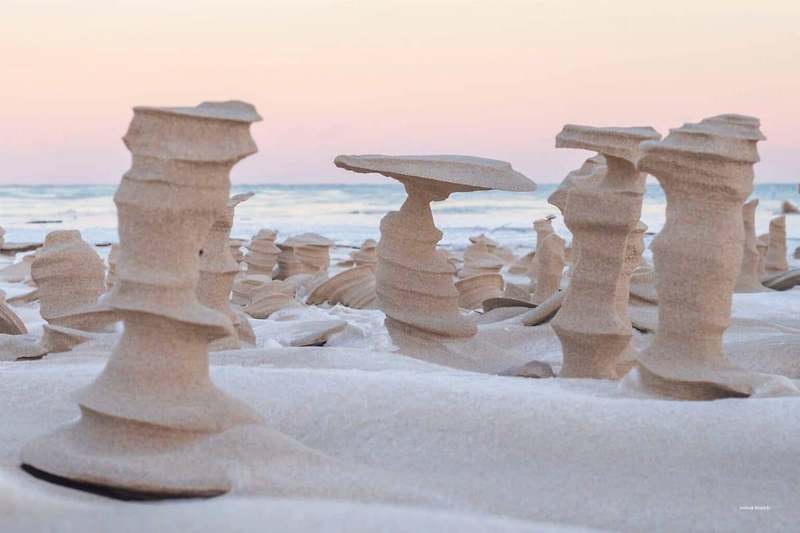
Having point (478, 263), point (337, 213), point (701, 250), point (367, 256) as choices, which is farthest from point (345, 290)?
point (337, 213)

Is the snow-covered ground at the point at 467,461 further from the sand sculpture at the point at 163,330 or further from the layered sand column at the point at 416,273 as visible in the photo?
the layered sand column at the point at 416,273

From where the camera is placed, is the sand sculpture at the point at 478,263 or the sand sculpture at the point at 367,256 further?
the sand sculpture at the point at 478,263

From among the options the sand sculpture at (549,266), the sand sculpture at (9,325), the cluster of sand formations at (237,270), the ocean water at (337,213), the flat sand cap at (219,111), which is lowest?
the ocean water at (337,213)

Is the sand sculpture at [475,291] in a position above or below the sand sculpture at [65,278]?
below

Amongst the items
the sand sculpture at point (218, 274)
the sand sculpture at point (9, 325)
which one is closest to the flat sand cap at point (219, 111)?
the sand sculpture at point (218, 274)

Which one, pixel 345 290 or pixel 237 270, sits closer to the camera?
pixel 237 270

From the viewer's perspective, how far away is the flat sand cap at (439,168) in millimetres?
4816

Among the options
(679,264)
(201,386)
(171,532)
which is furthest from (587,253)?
(171,532)

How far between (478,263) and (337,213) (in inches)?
925

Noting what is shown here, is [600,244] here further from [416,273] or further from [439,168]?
A: [416,273]

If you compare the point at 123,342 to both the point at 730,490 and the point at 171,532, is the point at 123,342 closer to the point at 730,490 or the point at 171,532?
the point at 171,532

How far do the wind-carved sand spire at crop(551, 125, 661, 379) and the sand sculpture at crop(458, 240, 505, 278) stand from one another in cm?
644

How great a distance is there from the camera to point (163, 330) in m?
2.53

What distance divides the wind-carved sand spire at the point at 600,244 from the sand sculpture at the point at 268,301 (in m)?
4.00
